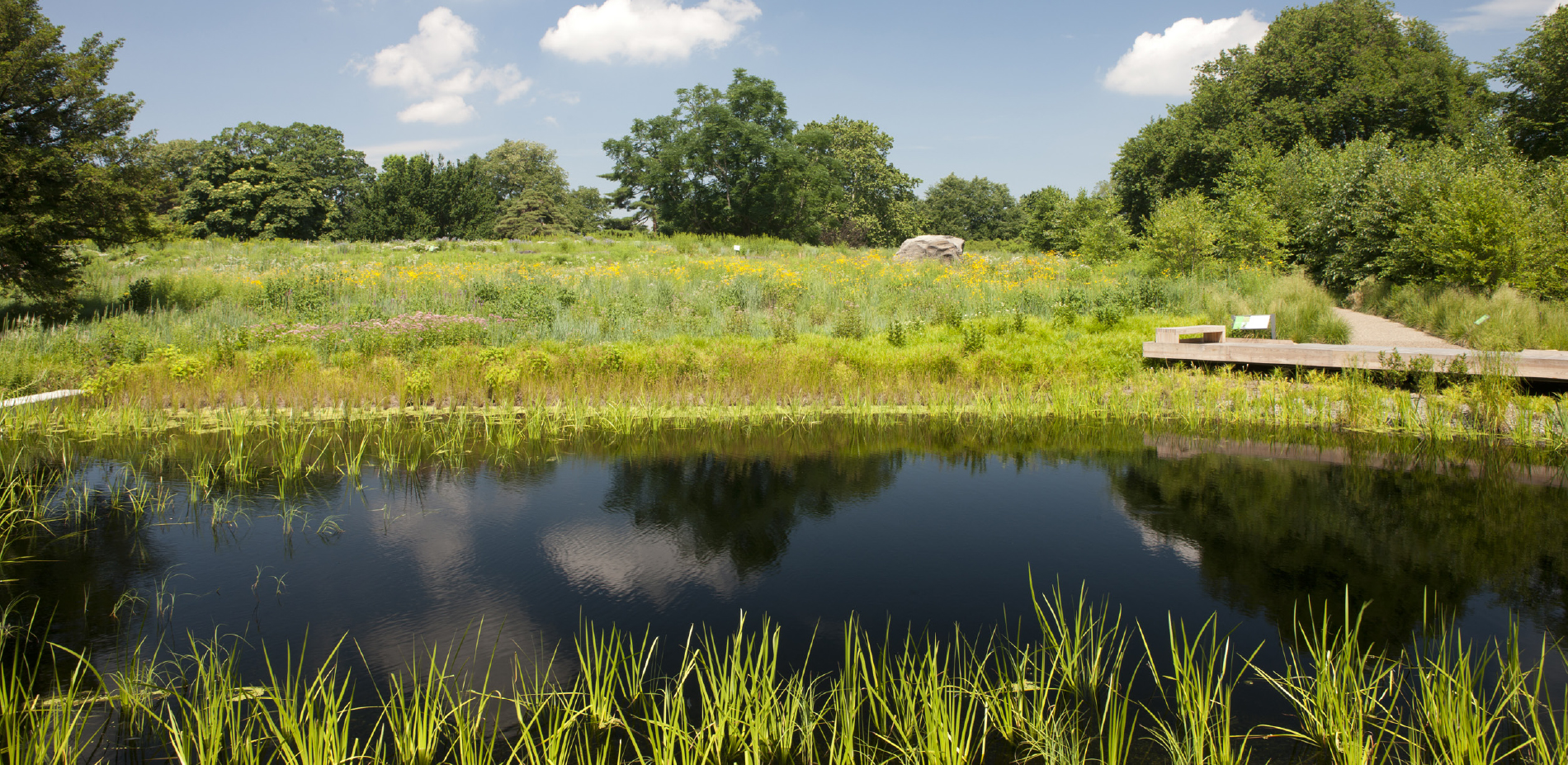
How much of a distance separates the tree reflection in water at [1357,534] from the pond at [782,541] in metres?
0.02

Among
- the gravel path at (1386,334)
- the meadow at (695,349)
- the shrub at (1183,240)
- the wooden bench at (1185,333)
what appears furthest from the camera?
the shrub at (1183,240)

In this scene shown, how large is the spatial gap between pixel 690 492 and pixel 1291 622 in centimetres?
404

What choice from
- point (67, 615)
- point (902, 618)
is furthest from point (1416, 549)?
point (67, 615)

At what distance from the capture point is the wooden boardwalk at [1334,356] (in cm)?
795

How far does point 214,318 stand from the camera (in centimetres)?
1227

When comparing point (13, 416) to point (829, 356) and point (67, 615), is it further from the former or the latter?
point (829, 356)

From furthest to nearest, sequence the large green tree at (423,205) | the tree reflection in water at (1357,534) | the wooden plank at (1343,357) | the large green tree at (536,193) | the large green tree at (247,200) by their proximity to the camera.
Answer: the large green tree at (536,193), the large green tree at (423,205), the large green tree at (247,200), the wooden plank at (1343,357), the tree reflection in water at (1357,534)

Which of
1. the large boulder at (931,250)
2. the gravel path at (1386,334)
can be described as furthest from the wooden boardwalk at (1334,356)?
the large boulder at (931,250)

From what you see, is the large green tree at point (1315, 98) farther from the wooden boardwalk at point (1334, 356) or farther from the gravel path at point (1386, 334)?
the wooden boardwalk at point (1334, 356)

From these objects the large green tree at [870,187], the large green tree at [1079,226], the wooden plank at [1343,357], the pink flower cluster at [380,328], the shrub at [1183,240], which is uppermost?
the large green tree at [870,187]

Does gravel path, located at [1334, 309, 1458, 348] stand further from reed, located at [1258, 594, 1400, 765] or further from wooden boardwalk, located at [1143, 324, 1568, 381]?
reed, located at [1258, 594, 1400, 765]

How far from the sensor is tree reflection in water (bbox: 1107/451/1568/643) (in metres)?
4.14

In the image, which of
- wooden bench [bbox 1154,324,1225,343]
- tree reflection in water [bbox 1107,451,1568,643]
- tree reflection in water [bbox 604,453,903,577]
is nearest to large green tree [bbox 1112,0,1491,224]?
wooden bench [bbox 1154,324,1225,343]

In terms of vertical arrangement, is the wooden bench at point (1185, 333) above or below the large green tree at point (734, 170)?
below
